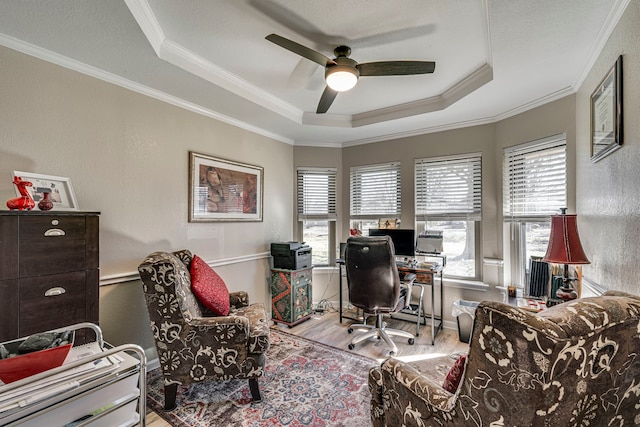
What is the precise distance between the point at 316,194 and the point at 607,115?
315cm

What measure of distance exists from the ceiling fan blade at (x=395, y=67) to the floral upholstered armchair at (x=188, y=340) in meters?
1.91

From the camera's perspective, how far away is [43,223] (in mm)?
1614

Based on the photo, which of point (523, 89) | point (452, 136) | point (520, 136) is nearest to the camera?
point (523, 89)

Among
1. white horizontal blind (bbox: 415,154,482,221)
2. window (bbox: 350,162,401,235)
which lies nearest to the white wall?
window (bbox: 350,162,401,235)

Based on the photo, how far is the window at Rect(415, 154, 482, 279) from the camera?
3.39 metres

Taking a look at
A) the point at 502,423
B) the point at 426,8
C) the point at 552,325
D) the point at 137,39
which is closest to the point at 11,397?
the point at 502,423

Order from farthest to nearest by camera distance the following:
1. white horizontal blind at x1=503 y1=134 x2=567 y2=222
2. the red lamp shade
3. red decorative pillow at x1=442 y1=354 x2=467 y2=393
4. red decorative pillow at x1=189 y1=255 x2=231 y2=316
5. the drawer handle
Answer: white horizontal blind at x1=503 y1=134 x2=567 y2=222 < red decorative pillow at x1=189 y1=255 x2=231 y2=316 < the red lamp shade < the drawer handle < red decorative pillow at x1=442 y1=354 x2=467 y2=393

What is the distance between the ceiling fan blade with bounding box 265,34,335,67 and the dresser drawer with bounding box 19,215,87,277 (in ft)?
5.35

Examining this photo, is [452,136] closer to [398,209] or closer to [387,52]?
[398,209]

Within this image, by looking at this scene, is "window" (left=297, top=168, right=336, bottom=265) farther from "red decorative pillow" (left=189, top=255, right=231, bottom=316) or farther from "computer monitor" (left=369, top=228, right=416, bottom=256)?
"red decorative pillow" (left=189, top=255, right=231, bottom=316)

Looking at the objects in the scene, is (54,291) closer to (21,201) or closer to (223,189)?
(21,201)

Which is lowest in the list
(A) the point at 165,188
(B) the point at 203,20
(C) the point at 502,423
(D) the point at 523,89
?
(C) the point at 502,423

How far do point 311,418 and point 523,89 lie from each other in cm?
319

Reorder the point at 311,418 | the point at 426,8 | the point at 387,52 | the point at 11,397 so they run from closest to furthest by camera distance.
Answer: the point at 11,397, the point at 426,8, the point at 311,418, the point at 387,52
